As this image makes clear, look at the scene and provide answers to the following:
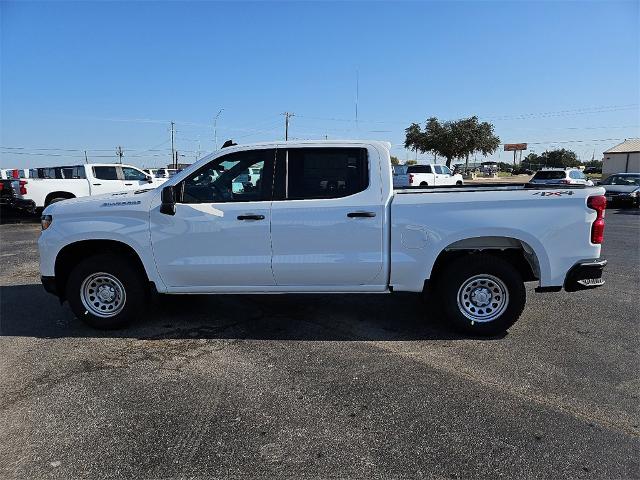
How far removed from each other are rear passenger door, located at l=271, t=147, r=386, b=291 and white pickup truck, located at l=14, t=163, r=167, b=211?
36.1ft

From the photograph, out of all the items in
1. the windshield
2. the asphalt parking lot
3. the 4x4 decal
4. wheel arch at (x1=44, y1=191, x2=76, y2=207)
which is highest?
the windshield

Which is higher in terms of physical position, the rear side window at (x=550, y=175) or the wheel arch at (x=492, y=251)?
the rear side window at (x=550, y=175)

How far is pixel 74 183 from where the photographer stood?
15.5m

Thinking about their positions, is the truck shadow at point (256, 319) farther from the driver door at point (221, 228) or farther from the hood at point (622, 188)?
the hood at point (622, 188)

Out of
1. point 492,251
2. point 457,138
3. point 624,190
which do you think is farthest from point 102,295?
point 457,138

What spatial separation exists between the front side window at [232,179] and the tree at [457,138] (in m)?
58.9

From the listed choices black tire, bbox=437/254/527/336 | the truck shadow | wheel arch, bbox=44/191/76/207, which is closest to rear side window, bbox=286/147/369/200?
black tire, bbox=437/254/527/336

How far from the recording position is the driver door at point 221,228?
477cm

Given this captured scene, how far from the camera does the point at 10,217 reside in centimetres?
1723

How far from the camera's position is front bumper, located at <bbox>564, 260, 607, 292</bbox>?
4.67 metres

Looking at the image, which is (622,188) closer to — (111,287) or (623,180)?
(623,180)

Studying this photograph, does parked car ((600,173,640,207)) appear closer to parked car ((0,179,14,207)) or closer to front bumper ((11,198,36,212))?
front bumper ((11,198,36,212))

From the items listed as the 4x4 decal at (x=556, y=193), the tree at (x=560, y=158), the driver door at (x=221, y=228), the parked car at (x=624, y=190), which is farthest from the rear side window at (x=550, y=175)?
the tree at (x=560, y=158)

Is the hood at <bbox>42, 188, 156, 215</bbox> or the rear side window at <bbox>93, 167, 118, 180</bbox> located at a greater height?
the rear side window at <bbox>93, 167, 118, 180</bbox>
